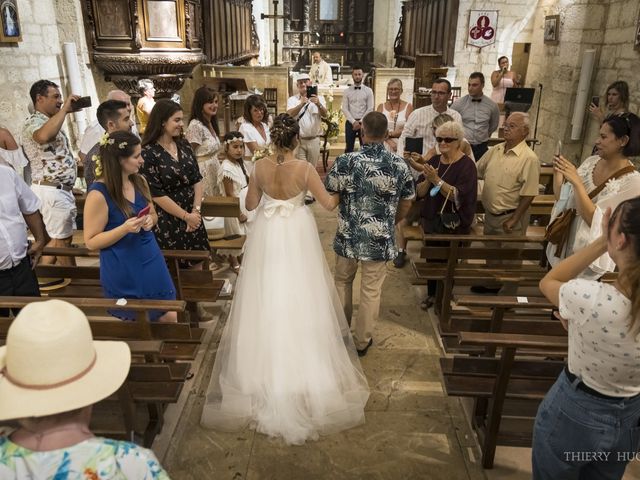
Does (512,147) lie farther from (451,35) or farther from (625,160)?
(451,35)

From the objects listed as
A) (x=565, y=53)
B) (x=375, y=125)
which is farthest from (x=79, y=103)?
(x=565, y=53)

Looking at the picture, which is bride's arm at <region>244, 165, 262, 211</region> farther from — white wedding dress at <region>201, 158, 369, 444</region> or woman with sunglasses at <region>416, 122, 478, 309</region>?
woman with sunglasses at <region>416, 122, 478, 309</region>

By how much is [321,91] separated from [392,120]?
15.5 feet

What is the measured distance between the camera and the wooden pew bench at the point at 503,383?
8.14 feet

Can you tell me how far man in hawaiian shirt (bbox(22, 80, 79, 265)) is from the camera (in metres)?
3.72

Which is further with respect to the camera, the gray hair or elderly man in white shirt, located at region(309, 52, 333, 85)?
elderly man in white shirt, located at region(309, 52, 333, 85)

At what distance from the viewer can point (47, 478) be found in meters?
1.20

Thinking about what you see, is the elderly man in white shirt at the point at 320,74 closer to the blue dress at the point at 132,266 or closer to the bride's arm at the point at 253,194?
the bride's arm at the point at 253,194

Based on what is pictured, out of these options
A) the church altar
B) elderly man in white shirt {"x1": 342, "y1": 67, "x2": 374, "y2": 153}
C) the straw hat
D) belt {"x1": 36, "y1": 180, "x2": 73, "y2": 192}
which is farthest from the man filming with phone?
the straw hat

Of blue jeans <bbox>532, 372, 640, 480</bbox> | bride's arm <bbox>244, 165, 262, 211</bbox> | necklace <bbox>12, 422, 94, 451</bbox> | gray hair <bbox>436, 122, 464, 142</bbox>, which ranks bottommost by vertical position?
blue jeans <bbox>532, 372, 640, 480</bbox>

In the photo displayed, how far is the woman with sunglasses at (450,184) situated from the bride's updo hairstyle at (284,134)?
115 centimetres

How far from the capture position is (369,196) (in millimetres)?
3295

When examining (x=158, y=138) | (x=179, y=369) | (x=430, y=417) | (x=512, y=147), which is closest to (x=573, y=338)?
(x=430, y=417)

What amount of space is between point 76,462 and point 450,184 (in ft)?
10.6
